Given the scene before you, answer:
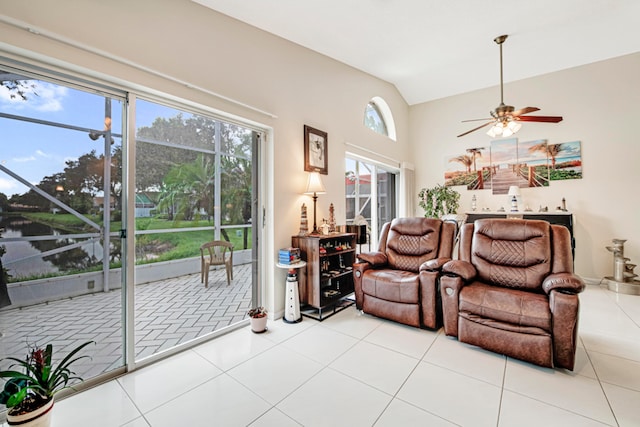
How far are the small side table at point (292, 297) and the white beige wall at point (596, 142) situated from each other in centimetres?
445

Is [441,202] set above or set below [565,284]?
above

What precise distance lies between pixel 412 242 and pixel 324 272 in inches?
44.2

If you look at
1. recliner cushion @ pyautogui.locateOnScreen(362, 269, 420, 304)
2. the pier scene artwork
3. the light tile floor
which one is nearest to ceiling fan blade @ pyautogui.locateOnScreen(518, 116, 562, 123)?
the pier scene artwork

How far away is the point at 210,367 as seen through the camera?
2004 mm

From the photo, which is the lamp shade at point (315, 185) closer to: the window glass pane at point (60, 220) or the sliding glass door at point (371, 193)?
the sliding glass door at point (371, 193)

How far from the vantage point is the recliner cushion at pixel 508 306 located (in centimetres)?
195

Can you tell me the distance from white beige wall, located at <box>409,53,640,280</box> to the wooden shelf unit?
12.0 feet

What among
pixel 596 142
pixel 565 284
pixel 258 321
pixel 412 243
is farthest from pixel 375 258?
pixel 596 142

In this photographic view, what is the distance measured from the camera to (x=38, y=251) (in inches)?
63.3

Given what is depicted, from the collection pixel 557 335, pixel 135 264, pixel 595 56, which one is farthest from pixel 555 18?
pixel 135 264

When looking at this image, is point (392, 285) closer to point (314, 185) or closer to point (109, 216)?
point (314, 185)

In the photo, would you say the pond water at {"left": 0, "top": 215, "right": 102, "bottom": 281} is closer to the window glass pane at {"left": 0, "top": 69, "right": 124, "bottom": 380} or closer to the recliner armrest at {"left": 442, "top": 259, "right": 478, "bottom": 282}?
the window glass pane at {"left": 0, "top": 69, "right": 124, "bottom": 380}

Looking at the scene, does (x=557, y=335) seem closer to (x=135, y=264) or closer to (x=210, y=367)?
(x=210, y=367)

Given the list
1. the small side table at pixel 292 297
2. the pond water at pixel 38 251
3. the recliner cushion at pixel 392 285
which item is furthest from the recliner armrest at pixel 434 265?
the pond water at pixel 38 251
